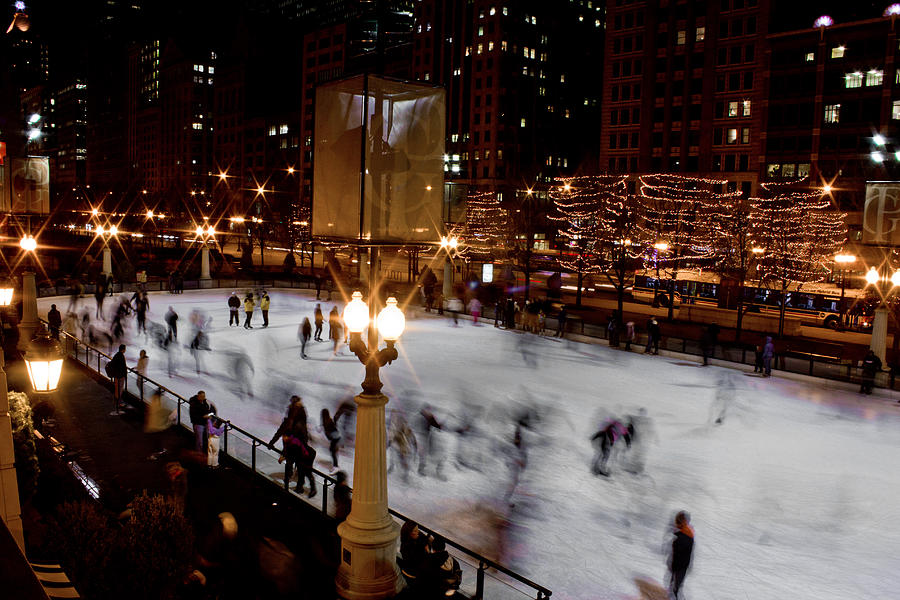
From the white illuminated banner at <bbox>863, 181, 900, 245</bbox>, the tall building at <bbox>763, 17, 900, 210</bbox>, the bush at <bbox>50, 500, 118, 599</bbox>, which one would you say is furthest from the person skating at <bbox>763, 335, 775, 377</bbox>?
the tall building at <bbox>763, 17, 900, 210</bbox>

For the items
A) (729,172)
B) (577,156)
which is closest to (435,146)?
(729,172)

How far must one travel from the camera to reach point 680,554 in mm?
8891

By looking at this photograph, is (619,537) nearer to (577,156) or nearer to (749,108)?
(749,108)

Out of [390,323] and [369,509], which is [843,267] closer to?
[369,509]

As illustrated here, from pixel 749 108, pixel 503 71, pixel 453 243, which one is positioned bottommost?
pixel 453 243

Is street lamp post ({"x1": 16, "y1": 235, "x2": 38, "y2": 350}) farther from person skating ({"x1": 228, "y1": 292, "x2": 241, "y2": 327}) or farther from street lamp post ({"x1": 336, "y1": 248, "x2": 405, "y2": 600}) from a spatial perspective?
street lamp post ({"x1": 336, "y1": 248, "x2": 405, "y2": 600})

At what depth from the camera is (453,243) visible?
41.5 metres

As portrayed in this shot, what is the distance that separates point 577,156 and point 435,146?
395ft

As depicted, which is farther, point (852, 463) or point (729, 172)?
point (729, 172)

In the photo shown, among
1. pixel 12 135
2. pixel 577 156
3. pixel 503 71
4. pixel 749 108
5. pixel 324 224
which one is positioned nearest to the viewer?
pixel 324 224

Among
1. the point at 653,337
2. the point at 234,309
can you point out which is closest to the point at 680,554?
the point at 653,337

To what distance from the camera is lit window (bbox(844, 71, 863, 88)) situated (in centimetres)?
6016

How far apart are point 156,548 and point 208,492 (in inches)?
236

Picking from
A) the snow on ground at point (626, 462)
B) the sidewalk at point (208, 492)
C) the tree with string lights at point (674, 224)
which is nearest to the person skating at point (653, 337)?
the snow on ground at point (626, 462)
